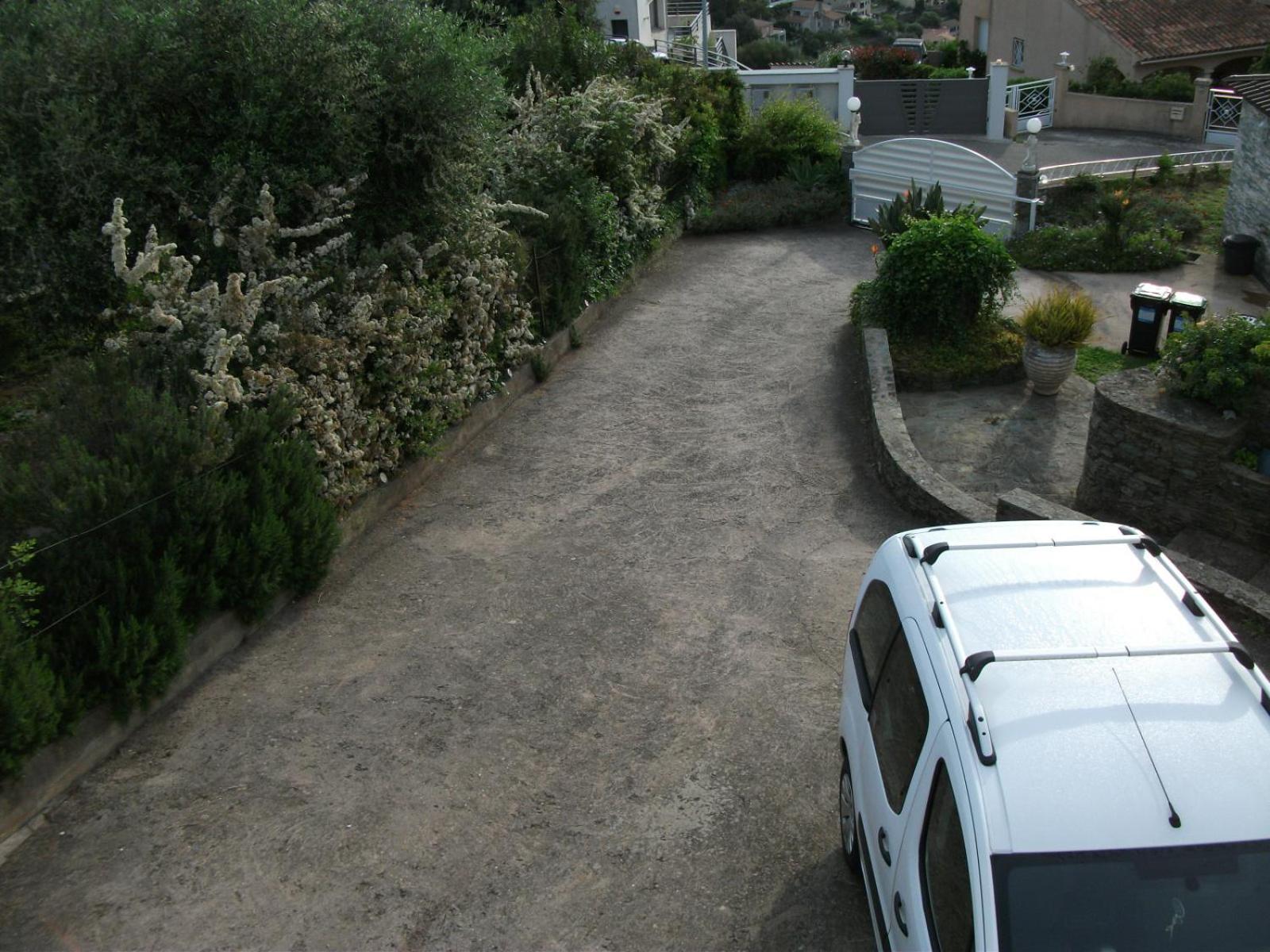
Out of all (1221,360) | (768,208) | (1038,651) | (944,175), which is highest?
(944,175)

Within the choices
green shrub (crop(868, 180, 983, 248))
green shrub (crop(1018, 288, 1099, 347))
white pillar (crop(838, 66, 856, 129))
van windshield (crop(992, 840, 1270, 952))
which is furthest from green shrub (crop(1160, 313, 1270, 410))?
Answer: white pillar (crop(838, 66, 856, 129))

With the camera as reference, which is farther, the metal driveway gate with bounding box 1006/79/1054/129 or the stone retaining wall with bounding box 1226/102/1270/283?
the metal driveway gate with bounding box 1006/79/1054/129

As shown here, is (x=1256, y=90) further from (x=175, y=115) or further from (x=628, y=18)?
(x=628, y=18)

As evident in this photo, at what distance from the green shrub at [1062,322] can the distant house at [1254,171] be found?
22.8 ft

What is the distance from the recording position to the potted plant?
11320mm

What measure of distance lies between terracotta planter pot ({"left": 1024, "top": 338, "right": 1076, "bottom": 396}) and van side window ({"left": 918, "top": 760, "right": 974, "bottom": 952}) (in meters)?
8.63

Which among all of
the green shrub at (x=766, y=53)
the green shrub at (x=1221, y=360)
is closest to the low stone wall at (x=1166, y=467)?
the green shrub at (x=1221, y=360)

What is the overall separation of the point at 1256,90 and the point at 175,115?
16.5 meters

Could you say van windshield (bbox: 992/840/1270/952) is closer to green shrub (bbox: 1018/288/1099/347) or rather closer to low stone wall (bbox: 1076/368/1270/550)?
low stone wall (bbox: 1076/368/1270/550)

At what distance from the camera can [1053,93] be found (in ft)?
96.2

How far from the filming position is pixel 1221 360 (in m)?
8.09

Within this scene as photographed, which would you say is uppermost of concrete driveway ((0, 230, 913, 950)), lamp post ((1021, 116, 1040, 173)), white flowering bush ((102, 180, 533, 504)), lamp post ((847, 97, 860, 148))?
lamp post ((847, 97, 860, 148))

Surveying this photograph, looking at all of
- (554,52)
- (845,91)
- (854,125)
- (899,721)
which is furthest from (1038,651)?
(845,91)

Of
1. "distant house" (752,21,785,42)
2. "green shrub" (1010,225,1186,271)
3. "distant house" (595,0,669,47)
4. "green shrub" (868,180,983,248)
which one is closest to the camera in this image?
"green shrub" (868,180,983,248)
